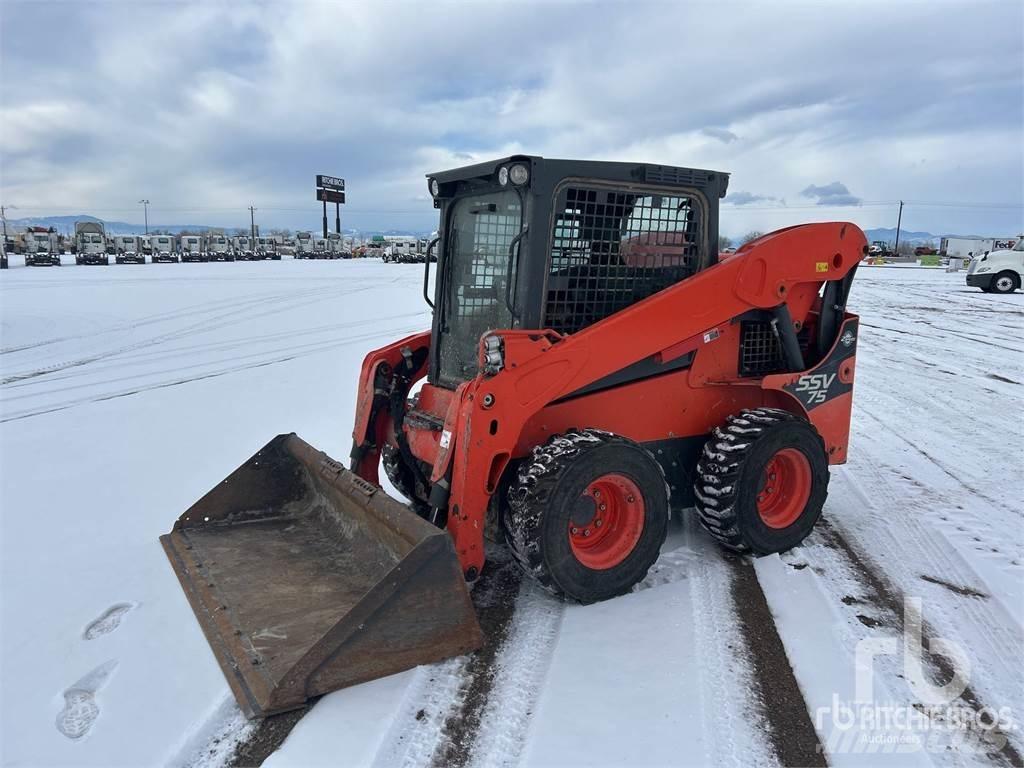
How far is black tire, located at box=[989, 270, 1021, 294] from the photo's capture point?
24578 millimetres

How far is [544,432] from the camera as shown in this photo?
155 inches

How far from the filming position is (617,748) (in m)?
2.64

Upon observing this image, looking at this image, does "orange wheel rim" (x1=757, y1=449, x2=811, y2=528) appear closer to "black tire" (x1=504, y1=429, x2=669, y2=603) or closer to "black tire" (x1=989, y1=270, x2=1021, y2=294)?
"black tire" (x1=504, y1=429, x2=669, y2=603)

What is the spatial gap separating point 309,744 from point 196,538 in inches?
77.4

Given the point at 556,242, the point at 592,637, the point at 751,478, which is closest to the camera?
the point at 592,637

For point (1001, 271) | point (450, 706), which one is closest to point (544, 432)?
point (450, 706)

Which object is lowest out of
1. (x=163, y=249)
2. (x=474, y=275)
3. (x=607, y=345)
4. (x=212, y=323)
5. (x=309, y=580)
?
(x=309, y=580)

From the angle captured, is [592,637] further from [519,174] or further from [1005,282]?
[1005,282]

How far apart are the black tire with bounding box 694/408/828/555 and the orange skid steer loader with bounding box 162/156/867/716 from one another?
0.01m

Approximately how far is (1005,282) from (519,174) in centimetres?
2710

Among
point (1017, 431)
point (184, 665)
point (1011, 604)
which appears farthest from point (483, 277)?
point (1017, 431)

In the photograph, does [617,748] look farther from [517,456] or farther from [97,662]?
[97,662]

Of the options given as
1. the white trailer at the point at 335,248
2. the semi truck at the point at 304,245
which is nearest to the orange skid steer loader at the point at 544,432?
the white trailer at the point at 335,248

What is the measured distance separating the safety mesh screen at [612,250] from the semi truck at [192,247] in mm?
57933
